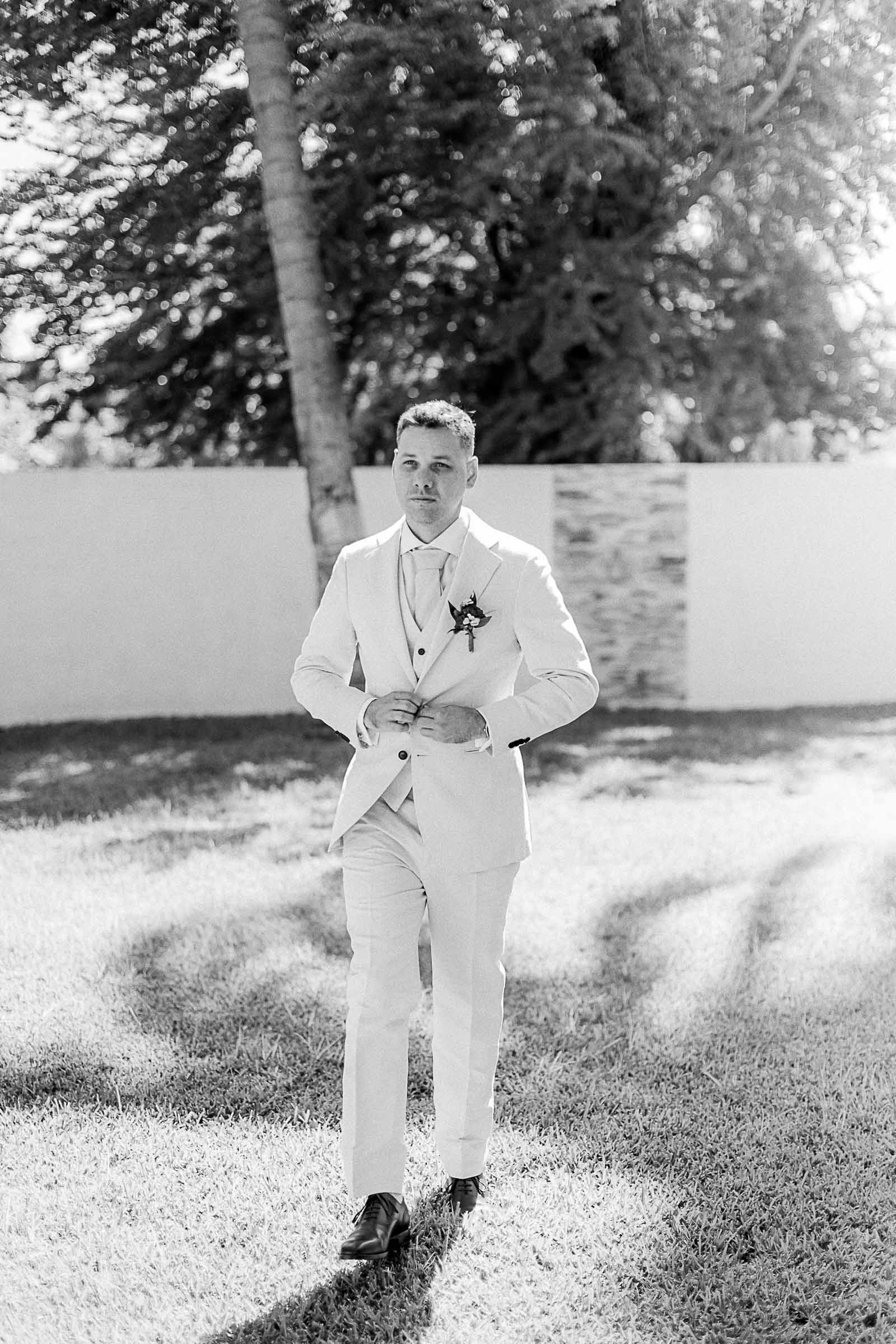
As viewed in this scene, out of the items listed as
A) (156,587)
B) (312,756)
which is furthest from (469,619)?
(156,587)

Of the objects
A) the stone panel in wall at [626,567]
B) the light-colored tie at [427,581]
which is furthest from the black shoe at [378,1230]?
the stone panel in wall at [626,567]

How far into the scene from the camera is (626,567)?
12375mm

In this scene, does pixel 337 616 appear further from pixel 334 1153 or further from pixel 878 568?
pixel 878 568

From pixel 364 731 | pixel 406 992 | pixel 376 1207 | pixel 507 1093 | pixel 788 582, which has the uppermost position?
pixel 364 731

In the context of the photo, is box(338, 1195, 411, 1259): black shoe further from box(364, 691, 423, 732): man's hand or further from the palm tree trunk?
the palm tree trunk

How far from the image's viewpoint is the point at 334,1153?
11.0 feet

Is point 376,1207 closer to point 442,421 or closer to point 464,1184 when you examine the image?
point 464,1184

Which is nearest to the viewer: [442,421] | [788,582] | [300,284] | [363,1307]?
[363,1307]

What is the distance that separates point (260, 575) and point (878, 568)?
21.0 feet

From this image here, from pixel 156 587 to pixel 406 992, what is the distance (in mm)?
9243

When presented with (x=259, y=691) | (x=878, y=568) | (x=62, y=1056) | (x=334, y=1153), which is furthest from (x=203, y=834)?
(x=878, y=568)

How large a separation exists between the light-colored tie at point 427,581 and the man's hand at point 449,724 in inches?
12.0

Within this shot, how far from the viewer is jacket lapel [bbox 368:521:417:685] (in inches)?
117

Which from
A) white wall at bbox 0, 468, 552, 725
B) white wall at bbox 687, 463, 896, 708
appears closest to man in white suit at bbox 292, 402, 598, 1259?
white wall at bbox 0, 468, 552, 725
